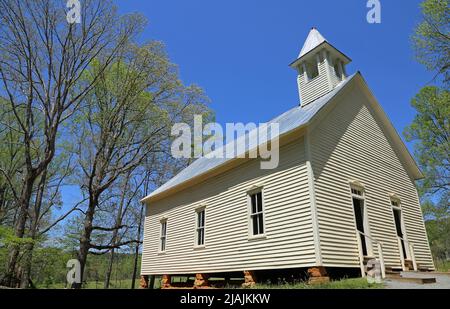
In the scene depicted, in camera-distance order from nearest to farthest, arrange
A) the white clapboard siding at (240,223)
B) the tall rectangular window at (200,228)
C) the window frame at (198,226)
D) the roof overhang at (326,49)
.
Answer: the white clapboard siding at (240,223)
the window frame at (198,226)
the tall rectangular window at (200,228)
the roof overhang at (326,49)

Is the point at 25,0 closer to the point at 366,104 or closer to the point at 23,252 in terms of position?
the point at 23,252

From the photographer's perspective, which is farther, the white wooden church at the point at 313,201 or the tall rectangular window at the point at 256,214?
the tall rectangular window at the point at 256,214

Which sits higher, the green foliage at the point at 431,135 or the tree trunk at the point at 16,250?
the green foliage at the point at 431,135

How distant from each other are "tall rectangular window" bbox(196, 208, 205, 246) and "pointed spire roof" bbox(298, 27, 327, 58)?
30.2ft

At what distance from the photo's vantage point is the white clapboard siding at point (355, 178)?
1023 centimetres

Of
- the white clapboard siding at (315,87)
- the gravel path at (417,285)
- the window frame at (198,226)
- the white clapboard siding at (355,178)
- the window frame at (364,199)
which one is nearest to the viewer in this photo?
the gravel path at (417,285)

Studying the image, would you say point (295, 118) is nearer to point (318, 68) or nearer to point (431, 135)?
point (318, 68)

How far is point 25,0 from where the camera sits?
1587 centimetres

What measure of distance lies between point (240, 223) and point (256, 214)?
35.0 inches

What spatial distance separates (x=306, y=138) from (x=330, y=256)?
3.77 meters

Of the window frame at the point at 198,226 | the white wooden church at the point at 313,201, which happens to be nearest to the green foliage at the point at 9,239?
the white wooden church at the point at 313,201

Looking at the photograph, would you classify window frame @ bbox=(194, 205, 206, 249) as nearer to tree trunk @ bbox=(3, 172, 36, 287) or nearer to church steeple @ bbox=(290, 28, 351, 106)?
church steeple @ bbox=(290, 28, 351, 106)

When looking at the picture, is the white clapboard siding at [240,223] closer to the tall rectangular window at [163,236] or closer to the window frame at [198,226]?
the window frame at [198,226]
